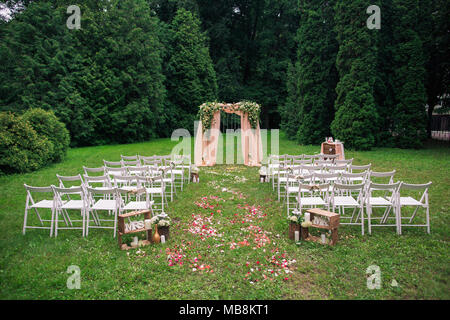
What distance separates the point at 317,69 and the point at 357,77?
3476mm

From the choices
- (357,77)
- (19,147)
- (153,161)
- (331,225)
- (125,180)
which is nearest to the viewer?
(331,225)

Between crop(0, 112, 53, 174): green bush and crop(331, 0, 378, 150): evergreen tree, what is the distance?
604 inches

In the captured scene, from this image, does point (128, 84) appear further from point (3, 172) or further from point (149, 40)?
point (3, 172)

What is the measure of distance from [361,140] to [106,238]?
49.5ft

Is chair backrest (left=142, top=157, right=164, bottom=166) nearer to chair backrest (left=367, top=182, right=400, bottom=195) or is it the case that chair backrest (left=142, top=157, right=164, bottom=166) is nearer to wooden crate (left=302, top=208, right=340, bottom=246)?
wooden crate (left=302, top=208, right=340, bottom=246)

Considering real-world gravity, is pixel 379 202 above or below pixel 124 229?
above

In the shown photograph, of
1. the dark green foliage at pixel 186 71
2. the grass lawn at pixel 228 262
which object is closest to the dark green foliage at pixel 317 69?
the dark green foliage at pixel 186 71

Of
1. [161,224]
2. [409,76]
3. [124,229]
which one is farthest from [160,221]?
[409,76]

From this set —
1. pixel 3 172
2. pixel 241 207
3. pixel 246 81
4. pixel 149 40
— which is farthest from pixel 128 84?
pixel 241 207

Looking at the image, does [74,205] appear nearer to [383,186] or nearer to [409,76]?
[383,186]

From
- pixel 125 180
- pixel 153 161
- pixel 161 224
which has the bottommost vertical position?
pixel 161 224

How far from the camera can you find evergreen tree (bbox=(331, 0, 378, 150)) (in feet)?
52.8

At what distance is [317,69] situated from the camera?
19359 millimetres

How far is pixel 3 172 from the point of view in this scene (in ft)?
33.6
